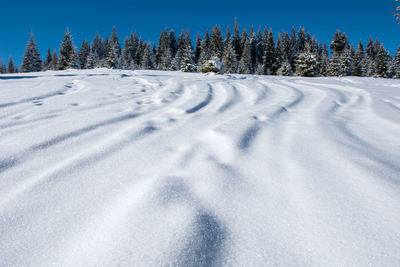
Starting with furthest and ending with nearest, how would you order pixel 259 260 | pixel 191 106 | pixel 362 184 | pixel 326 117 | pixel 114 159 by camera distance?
pixel 191 106, pixel 326 117, pixel 114 159, pixel 362 184, pixel 259 260

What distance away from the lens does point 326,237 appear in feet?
2.22

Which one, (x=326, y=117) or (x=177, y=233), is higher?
(x=326, y=117)

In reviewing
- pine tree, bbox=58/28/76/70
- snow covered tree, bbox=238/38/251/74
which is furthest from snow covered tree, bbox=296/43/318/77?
pine tree, bbox=58/28/76/70

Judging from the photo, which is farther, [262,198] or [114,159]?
[114,159]

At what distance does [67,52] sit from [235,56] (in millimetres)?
25150

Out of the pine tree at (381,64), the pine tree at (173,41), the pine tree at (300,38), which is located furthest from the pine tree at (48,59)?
the pine tree at (381,64)

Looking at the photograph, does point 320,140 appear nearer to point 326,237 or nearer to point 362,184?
point 362,184

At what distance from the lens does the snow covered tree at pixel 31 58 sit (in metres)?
29.4

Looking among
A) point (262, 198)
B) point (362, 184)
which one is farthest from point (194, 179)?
point (362, 184)

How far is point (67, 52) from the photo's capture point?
99.0 ft

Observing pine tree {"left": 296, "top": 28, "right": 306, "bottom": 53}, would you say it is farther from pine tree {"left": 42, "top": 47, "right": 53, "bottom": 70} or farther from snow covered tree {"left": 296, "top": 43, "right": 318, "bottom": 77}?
pine tree {"left": 42, "top": 47, "right": 53, "bottom": 70}

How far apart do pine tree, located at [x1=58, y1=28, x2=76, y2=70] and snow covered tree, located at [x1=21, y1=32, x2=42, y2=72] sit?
289 cm

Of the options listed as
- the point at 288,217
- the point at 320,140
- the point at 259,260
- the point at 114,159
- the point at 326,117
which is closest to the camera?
the point at 259,260

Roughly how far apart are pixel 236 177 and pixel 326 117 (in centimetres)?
155
